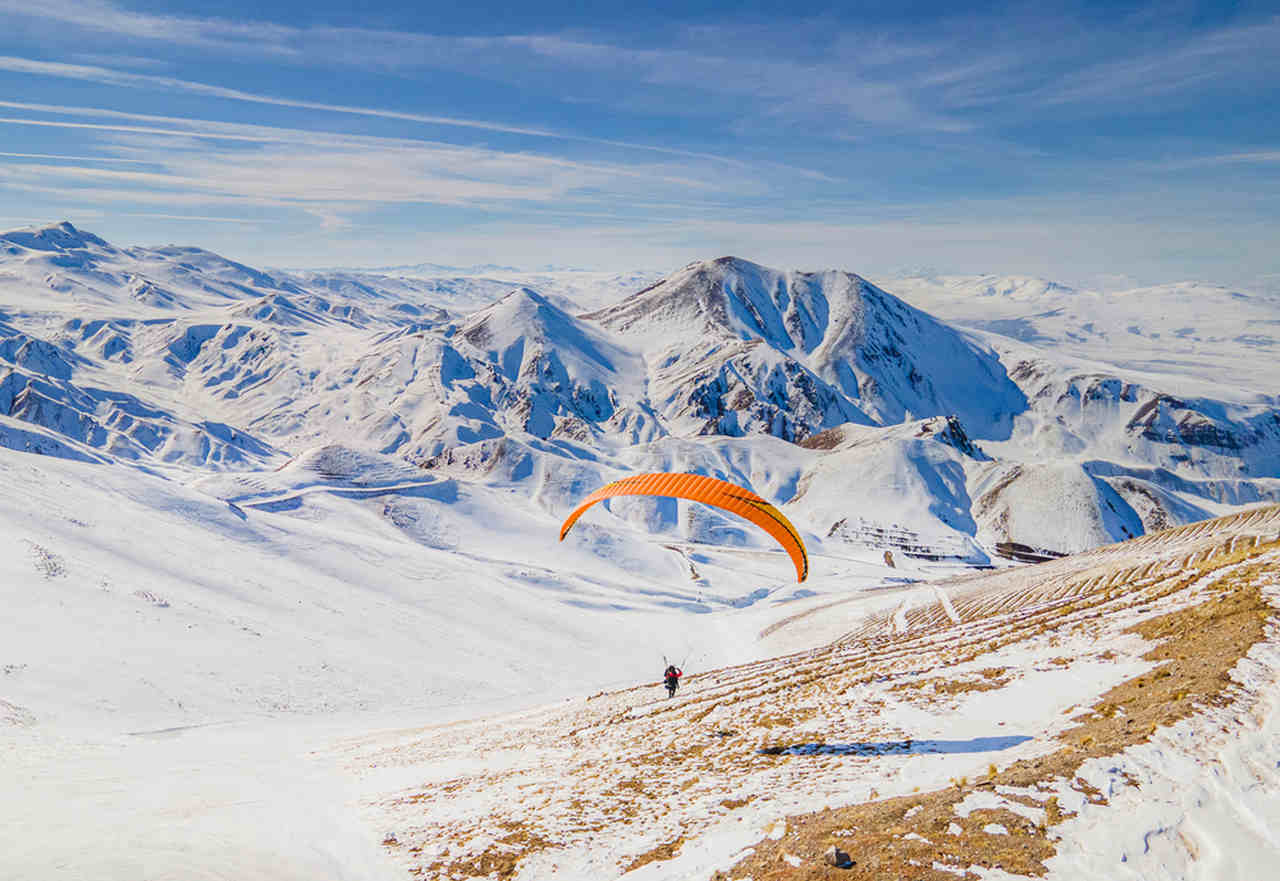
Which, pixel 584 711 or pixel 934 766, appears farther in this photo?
pixel 584 711

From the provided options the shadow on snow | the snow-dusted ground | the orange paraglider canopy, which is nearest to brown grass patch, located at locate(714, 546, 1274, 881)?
the shadow on snow

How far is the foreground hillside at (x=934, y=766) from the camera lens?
10.7m

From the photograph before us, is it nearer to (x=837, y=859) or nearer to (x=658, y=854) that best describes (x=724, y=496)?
(x=658, y=854)

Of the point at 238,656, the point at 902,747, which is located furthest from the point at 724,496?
the point at 238,656

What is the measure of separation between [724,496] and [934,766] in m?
11.2

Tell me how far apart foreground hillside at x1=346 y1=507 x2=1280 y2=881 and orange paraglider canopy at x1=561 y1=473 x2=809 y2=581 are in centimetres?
513

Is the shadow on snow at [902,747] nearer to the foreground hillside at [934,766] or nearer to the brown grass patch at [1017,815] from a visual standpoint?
the foreground hillside at [934,766]

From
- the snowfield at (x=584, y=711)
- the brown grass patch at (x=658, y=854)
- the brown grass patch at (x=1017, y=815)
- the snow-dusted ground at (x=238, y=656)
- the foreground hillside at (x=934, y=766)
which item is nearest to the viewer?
the brown grass patch at (x=1017, y=815)

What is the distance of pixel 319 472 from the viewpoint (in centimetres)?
10794

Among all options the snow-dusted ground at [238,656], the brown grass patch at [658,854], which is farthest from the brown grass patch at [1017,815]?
the snow-dusted ground at [238,656]

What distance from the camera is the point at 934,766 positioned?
1475cm

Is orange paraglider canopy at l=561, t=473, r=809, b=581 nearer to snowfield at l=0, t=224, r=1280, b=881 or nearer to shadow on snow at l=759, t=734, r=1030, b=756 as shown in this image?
snowfield at l=0, t=224, r=1280, b=881

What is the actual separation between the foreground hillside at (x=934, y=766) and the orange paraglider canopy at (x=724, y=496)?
5.13 m

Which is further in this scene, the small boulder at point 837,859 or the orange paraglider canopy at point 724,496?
the orange paraglider canopy at point 724,496
